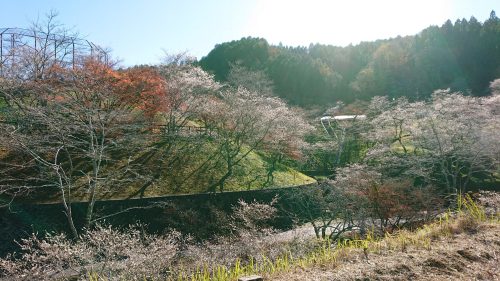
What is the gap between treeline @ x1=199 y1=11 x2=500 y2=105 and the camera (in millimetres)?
46000

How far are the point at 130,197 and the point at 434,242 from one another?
14.3 m

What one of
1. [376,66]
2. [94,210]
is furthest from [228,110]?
[376,66]

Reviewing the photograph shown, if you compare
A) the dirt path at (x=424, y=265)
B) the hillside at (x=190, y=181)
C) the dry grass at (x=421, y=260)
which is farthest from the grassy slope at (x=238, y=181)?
the dirt path at (x=424, y=265)

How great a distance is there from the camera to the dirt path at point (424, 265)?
3.65 metres

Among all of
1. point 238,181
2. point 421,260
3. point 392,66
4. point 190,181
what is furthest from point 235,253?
point 392,66

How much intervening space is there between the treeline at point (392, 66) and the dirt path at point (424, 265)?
4093cm

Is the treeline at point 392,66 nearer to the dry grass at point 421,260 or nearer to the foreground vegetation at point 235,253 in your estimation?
the foreground vegetation at point 235,253

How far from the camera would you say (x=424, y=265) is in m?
3.86

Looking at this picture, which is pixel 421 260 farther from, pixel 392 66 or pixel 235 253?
pixel 392 66

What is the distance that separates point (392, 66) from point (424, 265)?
158 feet

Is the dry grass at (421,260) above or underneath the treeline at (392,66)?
underneath

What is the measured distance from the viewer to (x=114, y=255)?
1091 cm

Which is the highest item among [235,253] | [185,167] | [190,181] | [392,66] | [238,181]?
[392,66]

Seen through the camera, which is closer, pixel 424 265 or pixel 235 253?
pixel 424 265
